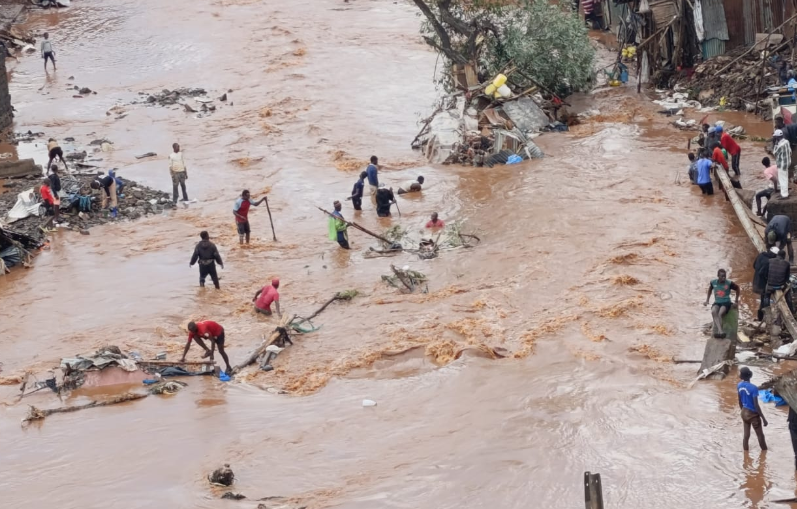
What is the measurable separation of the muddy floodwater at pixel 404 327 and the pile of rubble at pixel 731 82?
2.89 feet

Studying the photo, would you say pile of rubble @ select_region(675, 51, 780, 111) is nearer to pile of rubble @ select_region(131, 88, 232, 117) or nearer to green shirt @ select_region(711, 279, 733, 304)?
green shirt @ select_region(711, 279, 733, 304)

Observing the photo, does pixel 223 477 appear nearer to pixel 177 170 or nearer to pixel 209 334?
pixel 209 334

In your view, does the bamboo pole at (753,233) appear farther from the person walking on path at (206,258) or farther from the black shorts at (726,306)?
the person walking on path at (206,258)

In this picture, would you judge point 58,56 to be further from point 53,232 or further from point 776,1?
point 776,1

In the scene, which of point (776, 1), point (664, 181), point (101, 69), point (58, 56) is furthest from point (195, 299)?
point (58, 56)

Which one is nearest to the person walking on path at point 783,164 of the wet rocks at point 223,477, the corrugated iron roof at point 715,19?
the wet rocks at point 223,477

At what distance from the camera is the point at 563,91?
26516 millimetres

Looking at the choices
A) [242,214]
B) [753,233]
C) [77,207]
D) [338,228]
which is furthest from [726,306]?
[77,207]

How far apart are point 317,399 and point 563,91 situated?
16.4 m

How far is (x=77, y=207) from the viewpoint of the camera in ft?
67.1

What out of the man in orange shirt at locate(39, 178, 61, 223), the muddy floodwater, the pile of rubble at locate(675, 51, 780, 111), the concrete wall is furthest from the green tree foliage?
the concrete wall

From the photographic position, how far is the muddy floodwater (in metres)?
10.1

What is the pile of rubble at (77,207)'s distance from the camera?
772 inches

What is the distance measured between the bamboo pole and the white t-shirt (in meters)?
10.5
